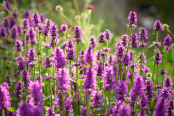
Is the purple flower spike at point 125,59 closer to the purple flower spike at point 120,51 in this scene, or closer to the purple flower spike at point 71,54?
the purple flower spike at point 120,51

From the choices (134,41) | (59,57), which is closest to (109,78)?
(59,57)

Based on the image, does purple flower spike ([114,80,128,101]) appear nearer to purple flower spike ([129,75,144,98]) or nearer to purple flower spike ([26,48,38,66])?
purple flower spike ([129,75,144,98])

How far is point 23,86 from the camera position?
2.17 metres

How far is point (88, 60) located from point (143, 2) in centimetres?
1375

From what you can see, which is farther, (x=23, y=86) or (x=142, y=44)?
(x=142, y=44)

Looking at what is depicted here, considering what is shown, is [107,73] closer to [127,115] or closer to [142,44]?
[127,115]

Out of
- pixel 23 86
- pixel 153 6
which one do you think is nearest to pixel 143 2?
pixel 153 6

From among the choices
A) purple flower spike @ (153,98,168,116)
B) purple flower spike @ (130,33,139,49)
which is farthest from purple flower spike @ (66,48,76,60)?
purple flower spike @ (153,98,168,116)

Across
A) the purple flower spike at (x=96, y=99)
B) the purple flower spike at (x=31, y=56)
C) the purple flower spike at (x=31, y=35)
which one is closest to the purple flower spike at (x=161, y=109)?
the purple flower spike at (x=96, y=99)

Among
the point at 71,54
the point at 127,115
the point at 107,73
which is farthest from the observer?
the point at 71,54

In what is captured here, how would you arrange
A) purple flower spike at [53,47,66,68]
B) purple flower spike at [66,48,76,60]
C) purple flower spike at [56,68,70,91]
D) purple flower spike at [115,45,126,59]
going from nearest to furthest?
purple flower spike at [56,68,70,91] < purple flower spike at [53,47,66,68] < purple flower spike at [66,48,76,60] < purple flower spike at [115,45,126,59]

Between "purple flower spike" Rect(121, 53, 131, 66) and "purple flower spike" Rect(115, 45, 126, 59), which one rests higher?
"purple flower spike" Rect(115, 45, 126, 59)

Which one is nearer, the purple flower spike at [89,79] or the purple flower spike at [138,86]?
the purple flower spike at [89,79]

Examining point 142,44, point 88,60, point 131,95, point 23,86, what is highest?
point 142,44
